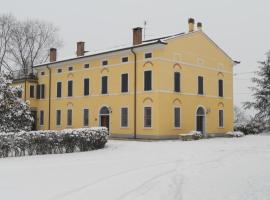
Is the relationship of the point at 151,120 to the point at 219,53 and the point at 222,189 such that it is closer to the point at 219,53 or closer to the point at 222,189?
the point at 219,53

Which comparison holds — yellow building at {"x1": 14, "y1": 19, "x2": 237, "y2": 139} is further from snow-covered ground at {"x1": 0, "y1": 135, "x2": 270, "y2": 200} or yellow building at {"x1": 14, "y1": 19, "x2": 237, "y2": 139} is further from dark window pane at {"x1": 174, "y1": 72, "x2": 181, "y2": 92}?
snow-covered ground at {"x1": 0, "y1": 135, "x2": 270, "y2": 200}

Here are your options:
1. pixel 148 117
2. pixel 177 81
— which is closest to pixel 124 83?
pixel 148 117

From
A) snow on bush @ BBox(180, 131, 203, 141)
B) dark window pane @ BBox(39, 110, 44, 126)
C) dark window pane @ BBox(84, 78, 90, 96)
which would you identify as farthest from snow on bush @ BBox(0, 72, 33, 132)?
dark window pane @ BBox(39, 110, 44, 126)

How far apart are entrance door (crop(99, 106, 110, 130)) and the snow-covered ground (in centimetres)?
1584

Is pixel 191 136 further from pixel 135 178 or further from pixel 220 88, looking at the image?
pixel 135 178

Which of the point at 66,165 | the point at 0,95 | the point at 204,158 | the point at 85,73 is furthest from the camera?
the point at 85,73

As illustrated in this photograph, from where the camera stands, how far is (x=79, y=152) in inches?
744

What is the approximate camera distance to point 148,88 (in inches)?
1124

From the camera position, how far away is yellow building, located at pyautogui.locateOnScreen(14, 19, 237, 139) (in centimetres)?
2836

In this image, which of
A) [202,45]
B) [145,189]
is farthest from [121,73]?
[145,189]

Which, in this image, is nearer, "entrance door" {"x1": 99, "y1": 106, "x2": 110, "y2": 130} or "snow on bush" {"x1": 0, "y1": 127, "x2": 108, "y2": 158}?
"snow on bush" {"x1": 0, "y1": 127, "x2": 108, "y2": 158}

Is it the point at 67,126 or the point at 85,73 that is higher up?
the point at 85,73

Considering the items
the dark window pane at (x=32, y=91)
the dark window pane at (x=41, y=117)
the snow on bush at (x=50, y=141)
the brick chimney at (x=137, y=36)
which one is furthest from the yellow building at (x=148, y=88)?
the snow on bush at (x=50, y=141)

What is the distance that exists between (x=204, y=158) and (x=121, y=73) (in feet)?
51.2
